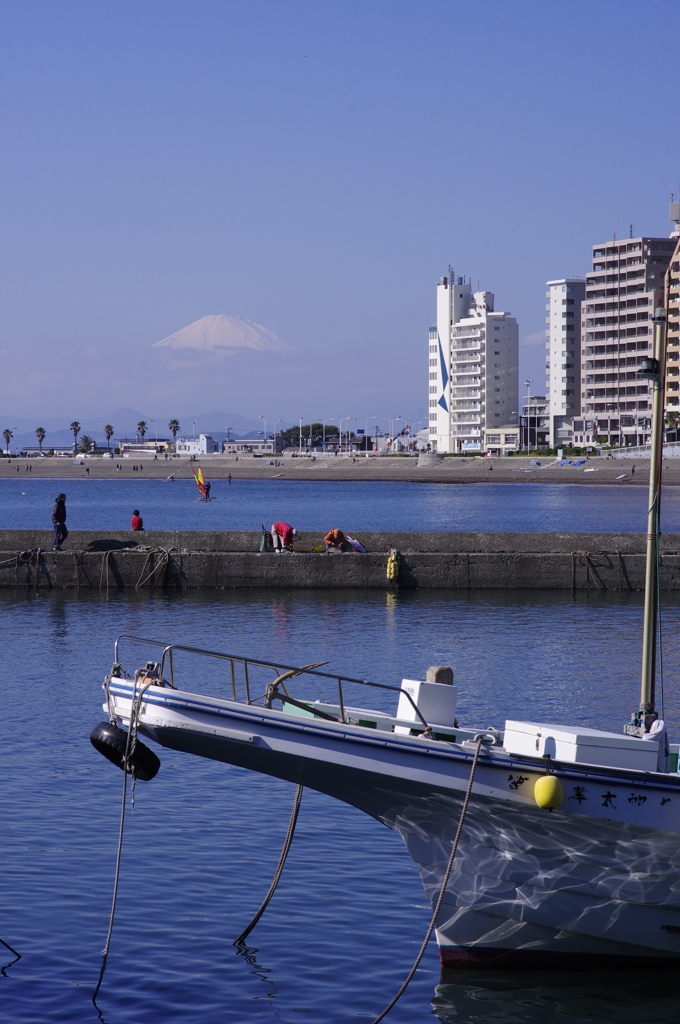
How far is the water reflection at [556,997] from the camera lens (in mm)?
8086

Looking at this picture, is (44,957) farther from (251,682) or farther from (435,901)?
(251,682)

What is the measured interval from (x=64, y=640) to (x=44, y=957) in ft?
48.4

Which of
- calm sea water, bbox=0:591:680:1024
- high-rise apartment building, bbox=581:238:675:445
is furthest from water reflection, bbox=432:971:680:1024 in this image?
high-rise apartment building, bbox=581:238:675:445

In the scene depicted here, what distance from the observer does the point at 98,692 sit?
17734 millimetres

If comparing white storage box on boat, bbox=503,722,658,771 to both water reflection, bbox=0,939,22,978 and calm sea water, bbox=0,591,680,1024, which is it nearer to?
calm sea water, bbox=0,591,680,1024

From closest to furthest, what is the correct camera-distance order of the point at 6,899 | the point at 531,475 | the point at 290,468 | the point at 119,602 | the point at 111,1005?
1. the point at 111,1005
2. the point at 6,899
3. the point at 119,602
4. the point at 531,475
5. the point at 290,468

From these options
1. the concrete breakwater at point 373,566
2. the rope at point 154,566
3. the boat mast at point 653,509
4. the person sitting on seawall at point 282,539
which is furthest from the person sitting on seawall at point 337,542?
the boat mast at point 653,509

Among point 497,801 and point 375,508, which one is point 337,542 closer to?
point 497,801

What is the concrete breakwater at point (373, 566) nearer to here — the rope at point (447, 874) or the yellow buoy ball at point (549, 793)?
the rope at point (447, 874)

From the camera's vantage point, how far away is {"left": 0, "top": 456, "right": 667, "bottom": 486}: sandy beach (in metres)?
138

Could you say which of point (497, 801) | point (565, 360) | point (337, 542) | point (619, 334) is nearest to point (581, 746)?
point (497, 801)

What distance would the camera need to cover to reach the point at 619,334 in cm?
16525

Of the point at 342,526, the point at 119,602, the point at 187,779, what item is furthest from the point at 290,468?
the point at 187,779

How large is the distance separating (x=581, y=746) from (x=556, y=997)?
6.42ft
